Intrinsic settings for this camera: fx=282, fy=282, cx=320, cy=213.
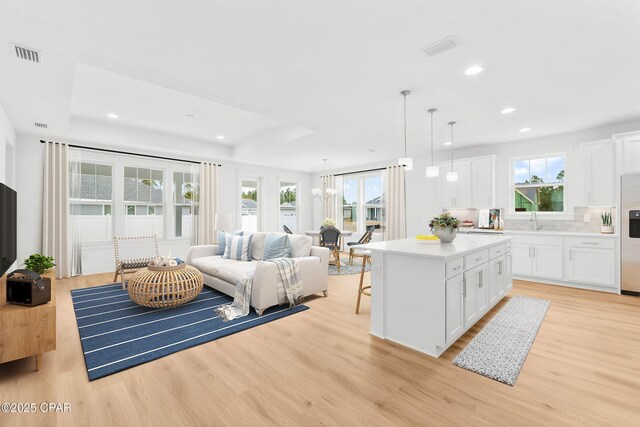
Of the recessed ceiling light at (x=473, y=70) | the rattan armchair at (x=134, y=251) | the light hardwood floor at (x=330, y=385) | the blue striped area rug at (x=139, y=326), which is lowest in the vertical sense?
the light hardwood floor at (x=330, y=385)

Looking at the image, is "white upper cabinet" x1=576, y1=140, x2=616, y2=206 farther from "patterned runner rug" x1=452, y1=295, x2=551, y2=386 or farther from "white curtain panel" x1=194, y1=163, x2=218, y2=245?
"white curtain panel" x1=194, y1=163, x2=218, y2=245

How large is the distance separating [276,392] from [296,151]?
5118mm

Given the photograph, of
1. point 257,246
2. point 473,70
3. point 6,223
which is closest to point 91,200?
point 6,223

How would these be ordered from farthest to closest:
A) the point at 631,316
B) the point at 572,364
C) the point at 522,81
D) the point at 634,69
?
the point at 631,316 → the point at 522,81 → the point at 634,69 → the point at 572,364

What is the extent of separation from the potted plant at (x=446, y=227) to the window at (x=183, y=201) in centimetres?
560

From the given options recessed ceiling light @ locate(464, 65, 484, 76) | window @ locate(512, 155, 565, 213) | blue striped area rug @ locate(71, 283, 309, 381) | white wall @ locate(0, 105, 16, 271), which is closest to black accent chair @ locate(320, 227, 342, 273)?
blue striped area rug @ locate(71, 283, 309, 381)

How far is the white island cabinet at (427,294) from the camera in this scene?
241 centimetres

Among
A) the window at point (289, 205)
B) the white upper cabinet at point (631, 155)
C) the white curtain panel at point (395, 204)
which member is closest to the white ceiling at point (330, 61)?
the white upper cabinet at point (631, 155)

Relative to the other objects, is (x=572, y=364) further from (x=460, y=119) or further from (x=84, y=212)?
(x=84, y=212)

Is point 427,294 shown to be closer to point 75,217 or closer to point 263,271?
point 263,271

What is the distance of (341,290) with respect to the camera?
4.50 m

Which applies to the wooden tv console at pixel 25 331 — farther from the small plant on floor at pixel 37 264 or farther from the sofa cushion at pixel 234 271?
the sofa cushion at pixel 234 271

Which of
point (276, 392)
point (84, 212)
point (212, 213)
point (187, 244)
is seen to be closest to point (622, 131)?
point (276, 392)

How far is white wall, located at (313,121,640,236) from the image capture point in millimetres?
4809
